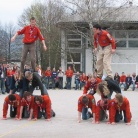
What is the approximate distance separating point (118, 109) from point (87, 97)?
958 millimetres

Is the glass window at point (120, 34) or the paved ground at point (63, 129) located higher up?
the glass window at point (120, 34)

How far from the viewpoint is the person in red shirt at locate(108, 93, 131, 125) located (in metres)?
11.1

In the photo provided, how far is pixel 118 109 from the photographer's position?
11.4 m

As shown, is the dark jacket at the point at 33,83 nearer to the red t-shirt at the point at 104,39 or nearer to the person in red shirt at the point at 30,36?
the person in red shirt at the point at 30,36

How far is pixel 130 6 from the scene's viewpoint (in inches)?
1423

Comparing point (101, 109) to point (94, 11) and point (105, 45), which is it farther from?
point (94, 11)

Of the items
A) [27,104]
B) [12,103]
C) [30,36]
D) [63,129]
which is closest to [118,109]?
[63,129]

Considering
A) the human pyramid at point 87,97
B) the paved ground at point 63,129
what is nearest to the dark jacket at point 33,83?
the human pyramid at point 87,97

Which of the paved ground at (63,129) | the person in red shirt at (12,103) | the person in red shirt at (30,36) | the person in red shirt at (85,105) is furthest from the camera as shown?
the person in red shirt at (30,36)

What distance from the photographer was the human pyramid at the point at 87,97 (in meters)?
11.4

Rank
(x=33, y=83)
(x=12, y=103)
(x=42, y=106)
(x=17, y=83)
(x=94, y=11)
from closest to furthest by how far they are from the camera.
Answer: (x=42, y=106), (x=12, y=103), (x=33, y=83), (x=17, y=83), (x=94, y=11)

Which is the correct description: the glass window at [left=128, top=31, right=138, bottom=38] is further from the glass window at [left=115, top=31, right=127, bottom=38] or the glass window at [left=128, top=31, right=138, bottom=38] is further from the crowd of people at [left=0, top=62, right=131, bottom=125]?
the crowd of people at [left=0, top=62, right=131, bottom=125]

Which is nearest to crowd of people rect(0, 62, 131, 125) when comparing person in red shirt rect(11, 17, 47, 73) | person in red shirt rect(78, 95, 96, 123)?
person in red shirt rect(78, 95, 96, 123)

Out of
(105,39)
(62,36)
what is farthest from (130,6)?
(105,39)
